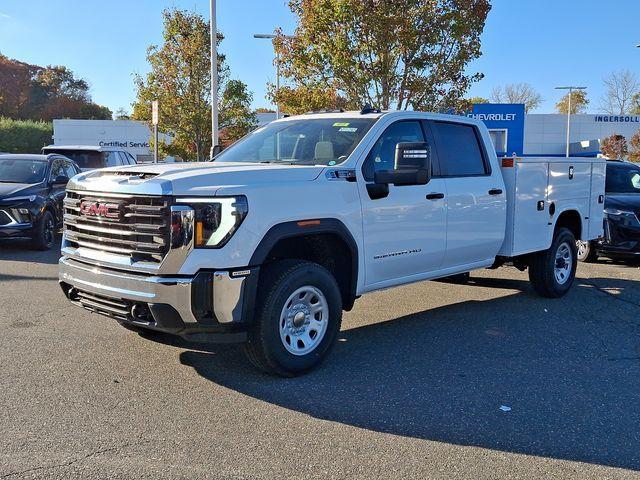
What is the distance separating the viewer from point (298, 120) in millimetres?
6242

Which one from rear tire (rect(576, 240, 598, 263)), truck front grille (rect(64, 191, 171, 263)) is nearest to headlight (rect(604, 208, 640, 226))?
rear tire (rect(576, 240, 598, 263))

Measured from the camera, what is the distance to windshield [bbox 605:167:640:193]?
1173 centimetres

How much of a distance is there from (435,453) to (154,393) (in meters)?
2.02

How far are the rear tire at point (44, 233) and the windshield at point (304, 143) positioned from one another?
6167 millimetres

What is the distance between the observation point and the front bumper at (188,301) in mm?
4207

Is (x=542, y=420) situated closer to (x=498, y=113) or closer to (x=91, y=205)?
(x=91, y=205)

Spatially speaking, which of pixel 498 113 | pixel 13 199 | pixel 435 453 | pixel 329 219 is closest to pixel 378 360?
pixel 329 219

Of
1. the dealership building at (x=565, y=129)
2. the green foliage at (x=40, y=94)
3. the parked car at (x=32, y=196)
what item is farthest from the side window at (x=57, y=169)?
the green foliage at (x=40, y=94)

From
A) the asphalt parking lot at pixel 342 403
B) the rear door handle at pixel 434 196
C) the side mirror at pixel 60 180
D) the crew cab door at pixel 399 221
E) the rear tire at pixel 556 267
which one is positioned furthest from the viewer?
the side mirror at pixel 60 180

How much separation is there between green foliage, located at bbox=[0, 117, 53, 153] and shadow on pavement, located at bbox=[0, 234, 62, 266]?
3831 centimetres

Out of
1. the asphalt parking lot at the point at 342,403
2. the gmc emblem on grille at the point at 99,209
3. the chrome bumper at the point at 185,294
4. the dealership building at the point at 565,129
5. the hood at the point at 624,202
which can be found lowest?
the asphalt parking lot at the point at 342,403

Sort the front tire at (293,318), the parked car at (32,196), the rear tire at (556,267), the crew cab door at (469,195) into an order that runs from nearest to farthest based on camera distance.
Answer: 1. the front tire at (293,318)
2. the crew cab door at (469,195)
3. the rear tire at (556,267)
4. the parked car at (32,196)

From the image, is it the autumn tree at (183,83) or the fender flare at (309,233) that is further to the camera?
the autumn tree at (183,83)

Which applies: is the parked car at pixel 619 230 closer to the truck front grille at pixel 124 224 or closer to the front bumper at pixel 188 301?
the front bumper at pixel 188 301
